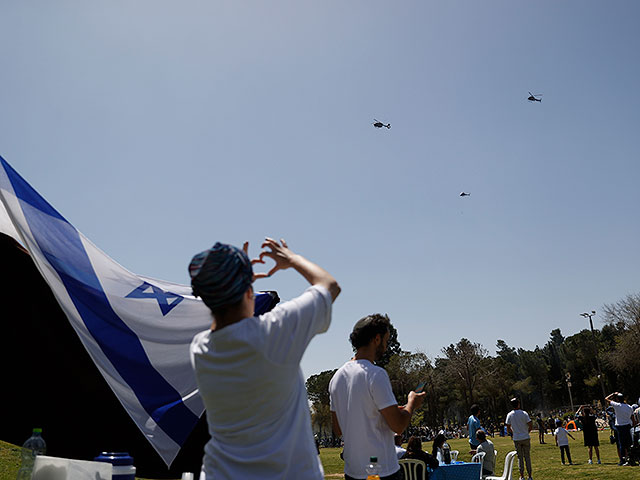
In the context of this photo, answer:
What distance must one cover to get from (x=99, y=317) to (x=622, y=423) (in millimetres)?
16335

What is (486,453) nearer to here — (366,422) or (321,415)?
(366,422)

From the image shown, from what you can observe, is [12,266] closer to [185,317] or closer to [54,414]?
[54,414]

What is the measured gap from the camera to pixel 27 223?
4.19 meters

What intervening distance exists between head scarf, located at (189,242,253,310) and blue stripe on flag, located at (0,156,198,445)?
2.43 meters

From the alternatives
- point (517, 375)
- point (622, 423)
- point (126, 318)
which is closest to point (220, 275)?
point (126, 318)

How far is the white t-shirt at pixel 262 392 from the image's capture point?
1772 millimetres

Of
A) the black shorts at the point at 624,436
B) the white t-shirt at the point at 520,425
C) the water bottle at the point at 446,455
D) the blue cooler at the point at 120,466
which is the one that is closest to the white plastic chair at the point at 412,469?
the water bottle at the point at 446,455

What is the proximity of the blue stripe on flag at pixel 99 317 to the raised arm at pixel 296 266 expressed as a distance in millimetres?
2208

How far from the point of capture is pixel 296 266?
84.6 inches

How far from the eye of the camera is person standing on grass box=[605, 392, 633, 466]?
14.8m

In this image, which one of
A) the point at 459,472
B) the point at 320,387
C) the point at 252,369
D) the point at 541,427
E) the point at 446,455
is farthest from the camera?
the point at 320,387

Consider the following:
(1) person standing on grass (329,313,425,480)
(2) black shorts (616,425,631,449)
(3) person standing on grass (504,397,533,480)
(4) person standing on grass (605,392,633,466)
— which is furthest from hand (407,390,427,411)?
(2) black shorts (616,425,631,449)

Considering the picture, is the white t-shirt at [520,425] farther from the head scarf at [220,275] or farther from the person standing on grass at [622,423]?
the head scarf at [220,275]

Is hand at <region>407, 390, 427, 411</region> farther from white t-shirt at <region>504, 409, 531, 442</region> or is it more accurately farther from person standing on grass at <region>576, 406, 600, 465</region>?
person standing on grass at <region>576, 406, 600, 465</region>
